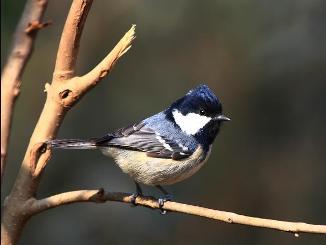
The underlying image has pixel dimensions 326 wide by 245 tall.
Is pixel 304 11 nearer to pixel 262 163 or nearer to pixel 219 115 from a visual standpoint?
pixel 262 163

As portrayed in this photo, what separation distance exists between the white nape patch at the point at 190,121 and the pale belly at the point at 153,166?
15 cm

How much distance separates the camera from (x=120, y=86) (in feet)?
16.5

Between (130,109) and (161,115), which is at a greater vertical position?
(130,109)

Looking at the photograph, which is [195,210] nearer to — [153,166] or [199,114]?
[153,166]

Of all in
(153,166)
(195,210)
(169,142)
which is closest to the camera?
(195,210)

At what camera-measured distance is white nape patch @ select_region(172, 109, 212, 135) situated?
2.90m

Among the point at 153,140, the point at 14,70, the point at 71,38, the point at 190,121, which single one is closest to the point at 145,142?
the point at 153,140

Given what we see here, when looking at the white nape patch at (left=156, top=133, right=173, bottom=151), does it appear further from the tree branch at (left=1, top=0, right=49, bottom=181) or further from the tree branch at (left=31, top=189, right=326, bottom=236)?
the tree branch at (left=1, top=0, right=49, bottom=181)

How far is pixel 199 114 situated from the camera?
289 centimetres

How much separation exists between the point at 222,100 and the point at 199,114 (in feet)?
6.68

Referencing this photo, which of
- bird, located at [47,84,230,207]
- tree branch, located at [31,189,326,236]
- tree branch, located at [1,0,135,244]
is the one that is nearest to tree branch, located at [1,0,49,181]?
tree branch, located at [1,0,135,244]

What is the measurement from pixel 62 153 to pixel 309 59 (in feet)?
6.29

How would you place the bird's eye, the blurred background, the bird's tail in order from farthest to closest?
the blurred background
the bird's eye
the bird's tail

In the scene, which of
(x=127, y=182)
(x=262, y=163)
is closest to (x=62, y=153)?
(x=127, y=182)
